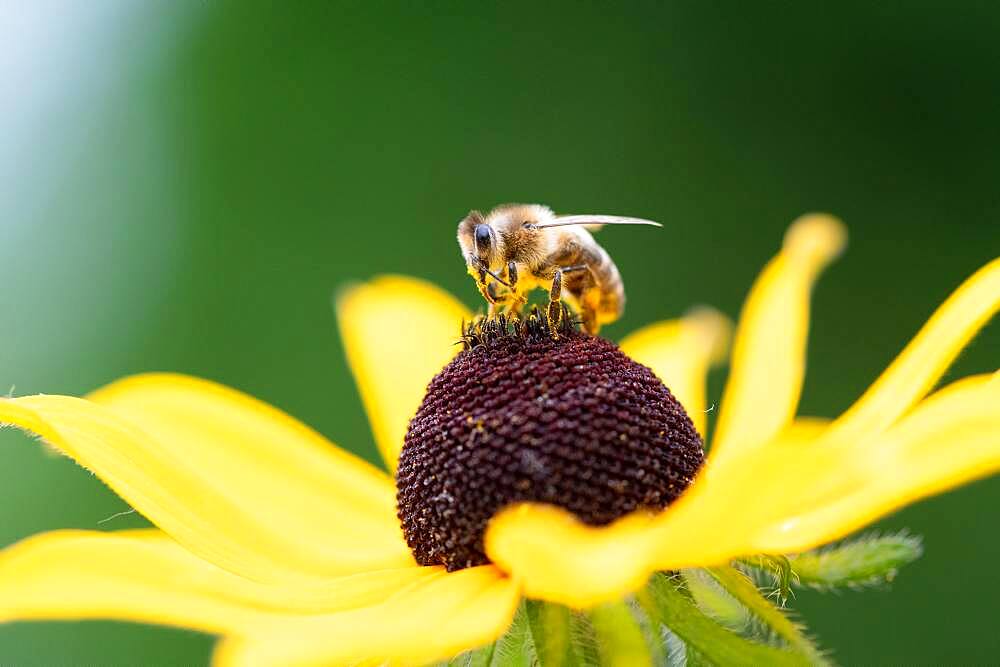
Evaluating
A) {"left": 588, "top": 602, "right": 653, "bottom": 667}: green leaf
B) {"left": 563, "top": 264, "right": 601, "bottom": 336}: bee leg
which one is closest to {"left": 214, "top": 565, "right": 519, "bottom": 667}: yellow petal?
{"left": 588, "top": 602, "right": 653, "bottom": 667}: green leaf

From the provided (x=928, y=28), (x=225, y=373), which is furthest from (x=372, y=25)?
(x=928, y=28)

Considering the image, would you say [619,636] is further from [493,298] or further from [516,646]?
[493,298]

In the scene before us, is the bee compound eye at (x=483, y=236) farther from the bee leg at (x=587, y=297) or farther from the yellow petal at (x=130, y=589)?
the yellow petal at (x=130, y=589)

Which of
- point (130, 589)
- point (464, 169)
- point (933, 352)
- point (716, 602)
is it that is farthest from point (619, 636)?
point (464, 169)

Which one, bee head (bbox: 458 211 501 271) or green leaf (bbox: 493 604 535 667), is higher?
bee head (bbox: 458 211 501 271)

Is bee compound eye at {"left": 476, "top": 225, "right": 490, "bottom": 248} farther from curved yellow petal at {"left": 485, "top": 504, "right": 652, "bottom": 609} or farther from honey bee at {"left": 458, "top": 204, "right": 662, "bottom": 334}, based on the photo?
curved yellow petal at {"left": 485, "top": 504, "right": 652, "bottom": 609}

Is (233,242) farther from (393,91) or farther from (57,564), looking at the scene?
(57,564)
